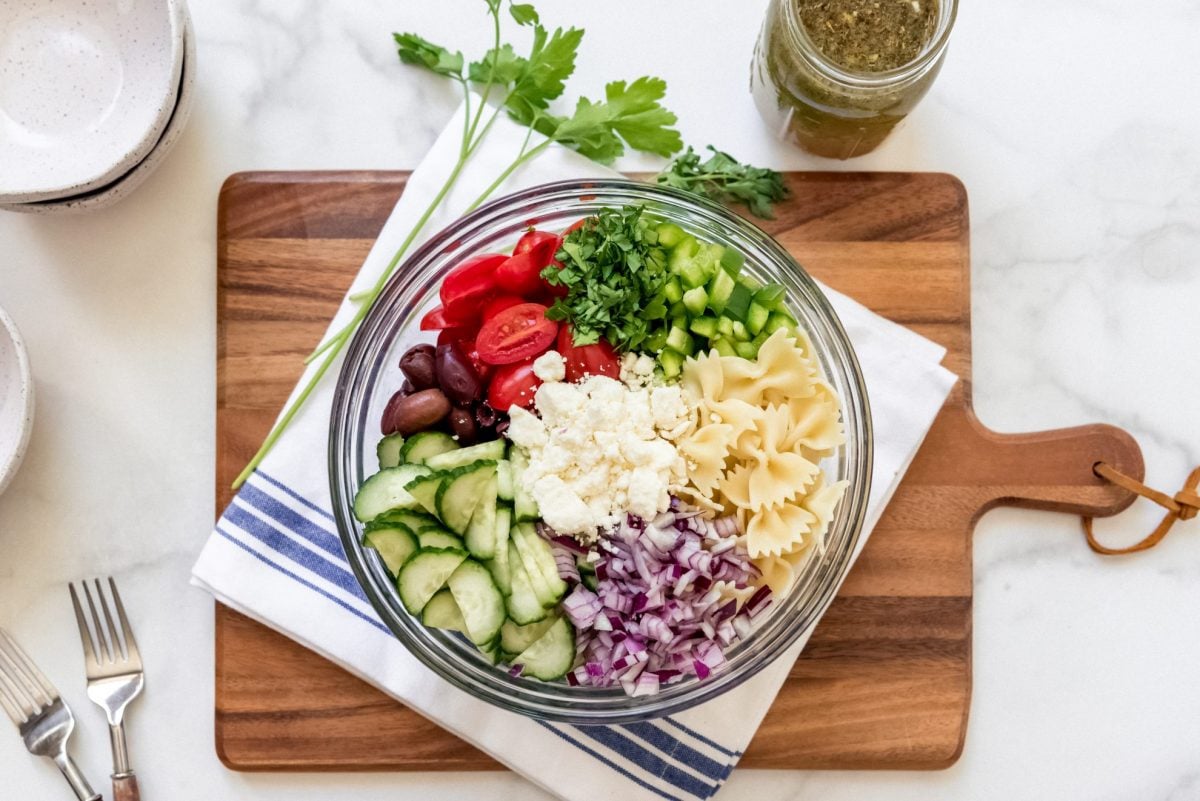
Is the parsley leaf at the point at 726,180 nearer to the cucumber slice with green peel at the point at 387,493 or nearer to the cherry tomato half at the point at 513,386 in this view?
the cherry tomato half at the point at 513,386

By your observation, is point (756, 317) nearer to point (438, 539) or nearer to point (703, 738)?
point (438, 539)

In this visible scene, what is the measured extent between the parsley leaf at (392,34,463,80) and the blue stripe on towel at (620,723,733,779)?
5.01 ft

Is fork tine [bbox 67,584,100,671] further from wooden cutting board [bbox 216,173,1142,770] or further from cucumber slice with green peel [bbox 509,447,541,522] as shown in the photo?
cucumber slice with green peel [bbox 509,447,541,522]

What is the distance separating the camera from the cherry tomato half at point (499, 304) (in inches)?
81.1

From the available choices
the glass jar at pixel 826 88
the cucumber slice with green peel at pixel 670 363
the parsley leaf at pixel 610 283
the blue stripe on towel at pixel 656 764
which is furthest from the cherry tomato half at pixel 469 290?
the blue stripe on towel at pixel 656 764

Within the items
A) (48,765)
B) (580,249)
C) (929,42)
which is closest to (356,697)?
(48,765)

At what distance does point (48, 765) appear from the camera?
249 centimetres

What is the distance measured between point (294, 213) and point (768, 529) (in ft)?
4.34

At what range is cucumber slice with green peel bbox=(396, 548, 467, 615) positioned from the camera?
1.86m

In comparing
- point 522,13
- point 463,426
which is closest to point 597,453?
point 463,426

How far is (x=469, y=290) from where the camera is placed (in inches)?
81.4

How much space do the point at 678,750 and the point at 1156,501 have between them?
1.22 m

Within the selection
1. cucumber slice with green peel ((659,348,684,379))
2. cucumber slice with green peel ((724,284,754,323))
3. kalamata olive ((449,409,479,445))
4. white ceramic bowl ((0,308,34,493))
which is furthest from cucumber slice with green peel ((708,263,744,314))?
white ceramic bowl ((0,308,34,493))

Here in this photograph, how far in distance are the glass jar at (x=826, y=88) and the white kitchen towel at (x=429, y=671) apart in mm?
375
